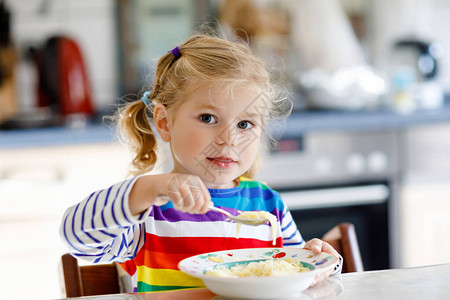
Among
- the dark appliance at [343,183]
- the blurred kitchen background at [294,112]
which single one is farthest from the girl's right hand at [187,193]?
the dark appliance at [343,183]

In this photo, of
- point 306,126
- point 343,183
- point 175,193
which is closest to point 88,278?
point 175,193

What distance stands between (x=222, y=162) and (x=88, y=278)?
0.28 meters

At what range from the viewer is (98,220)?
2.71ft

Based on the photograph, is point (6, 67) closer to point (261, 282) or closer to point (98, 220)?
point (98, 220)

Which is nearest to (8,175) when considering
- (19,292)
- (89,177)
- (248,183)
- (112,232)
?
(89,177)

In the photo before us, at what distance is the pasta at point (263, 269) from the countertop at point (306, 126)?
131 centimetres

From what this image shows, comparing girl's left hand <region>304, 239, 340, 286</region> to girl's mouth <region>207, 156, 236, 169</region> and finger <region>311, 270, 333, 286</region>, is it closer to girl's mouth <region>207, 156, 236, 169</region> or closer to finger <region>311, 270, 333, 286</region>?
finger <region>311, 270, 333, 286</region>

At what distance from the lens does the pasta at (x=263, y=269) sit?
0.77 metres

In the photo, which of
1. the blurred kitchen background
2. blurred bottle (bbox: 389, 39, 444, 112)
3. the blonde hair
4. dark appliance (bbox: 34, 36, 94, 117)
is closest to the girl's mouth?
the blonde hair

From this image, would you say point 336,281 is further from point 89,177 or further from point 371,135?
point 371,135

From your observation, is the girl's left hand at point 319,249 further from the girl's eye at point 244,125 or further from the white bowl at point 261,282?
the girl's eye at point 244,125

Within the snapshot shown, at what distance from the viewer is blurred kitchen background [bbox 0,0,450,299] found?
208cm

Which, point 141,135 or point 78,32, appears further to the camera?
point 78,32

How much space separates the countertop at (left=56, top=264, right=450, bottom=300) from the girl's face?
269mm
